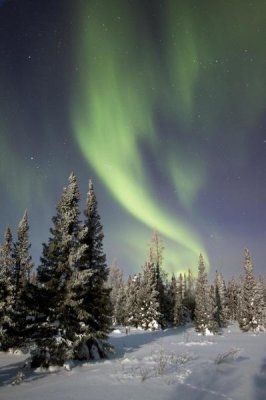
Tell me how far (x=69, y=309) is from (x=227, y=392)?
1027 centimetres

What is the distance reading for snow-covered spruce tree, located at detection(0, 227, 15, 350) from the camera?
22.5m

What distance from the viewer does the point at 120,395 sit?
1120 cm

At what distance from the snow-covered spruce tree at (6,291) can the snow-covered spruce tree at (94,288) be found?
4.95 m

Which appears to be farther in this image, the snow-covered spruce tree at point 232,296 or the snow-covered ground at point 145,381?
the snow-covered spruce tree at point 232,296

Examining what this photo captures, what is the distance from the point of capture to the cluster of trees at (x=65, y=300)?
18672 millimetres

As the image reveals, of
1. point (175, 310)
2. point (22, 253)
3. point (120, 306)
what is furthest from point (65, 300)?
point (120, 306)

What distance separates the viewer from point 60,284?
20266 millimetres

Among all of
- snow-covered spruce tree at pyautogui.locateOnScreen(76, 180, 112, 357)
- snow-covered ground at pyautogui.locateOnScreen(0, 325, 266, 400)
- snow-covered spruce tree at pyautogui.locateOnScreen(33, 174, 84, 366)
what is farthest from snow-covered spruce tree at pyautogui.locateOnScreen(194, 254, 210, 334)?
snow-covered spruce tree at pyautogui.locateOnScreen(33, 174, 84, 366)

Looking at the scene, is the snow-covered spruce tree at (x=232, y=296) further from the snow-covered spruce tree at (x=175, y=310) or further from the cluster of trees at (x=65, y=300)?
the cluster of trees at (x=65, y=300)

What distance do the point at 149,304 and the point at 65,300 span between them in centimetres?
3337

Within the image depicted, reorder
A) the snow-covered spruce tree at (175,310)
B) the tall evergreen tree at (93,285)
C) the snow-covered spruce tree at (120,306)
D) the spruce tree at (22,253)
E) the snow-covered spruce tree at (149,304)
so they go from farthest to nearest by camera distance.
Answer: the snow-covered spruce tree at (120,306) < the snow-covered spruce tree at (175,310) < the snow-covered spruce tree at (149,304) < the spruce tree at (22,253) < the tall evergreen tree at (93,285)

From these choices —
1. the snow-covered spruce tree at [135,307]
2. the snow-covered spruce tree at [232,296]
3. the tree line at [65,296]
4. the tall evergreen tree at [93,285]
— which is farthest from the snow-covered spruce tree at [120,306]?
the tall evergreen tree at [93,285]

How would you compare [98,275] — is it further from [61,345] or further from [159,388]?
[159,388]

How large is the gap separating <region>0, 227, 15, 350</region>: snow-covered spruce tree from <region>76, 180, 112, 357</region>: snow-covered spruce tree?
4.95m
